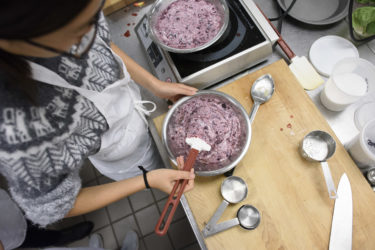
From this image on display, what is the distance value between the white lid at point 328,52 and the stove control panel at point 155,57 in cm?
64

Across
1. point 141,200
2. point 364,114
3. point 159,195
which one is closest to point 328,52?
point 364,114

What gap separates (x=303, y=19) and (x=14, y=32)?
115 centimetres

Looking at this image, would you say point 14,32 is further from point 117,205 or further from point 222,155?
point 117,205

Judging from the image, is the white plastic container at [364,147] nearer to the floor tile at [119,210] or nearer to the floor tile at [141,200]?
the floor tile at [141,200]

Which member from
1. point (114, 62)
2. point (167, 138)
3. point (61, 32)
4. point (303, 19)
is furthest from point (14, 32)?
point (303, 19)

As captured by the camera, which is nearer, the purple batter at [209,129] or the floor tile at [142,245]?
the purple batter at [209,129]

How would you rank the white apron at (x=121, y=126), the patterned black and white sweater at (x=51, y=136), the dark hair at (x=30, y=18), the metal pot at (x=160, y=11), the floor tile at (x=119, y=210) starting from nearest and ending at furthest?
1. the dark hair at (x=30, y=18)
2. the patterned black and white sweater at (x=51, y=136)
3. the white apron at (x=121, y=126)
4. the metal pot at (x=160, y=11)
5. the floor tile at (x=119, y=210)

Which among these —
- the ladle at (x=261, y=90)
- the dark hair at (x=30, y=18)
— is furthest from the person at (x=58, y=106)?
the ladle at (x=261, y=90)

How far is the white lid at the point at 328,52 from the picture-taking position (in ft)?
3.71

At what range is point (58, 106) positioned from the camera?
64cm

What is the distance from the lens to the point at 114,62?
882mm

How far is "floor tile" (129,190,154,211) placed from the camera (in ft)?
6.71

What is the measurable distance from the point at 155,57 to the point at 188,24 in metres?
0.21

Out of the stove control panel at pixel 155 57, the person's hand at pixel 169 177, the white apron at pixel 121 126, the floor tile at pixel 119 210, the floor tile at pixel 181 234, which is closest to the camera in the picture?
the white apron at pixel 121 126
